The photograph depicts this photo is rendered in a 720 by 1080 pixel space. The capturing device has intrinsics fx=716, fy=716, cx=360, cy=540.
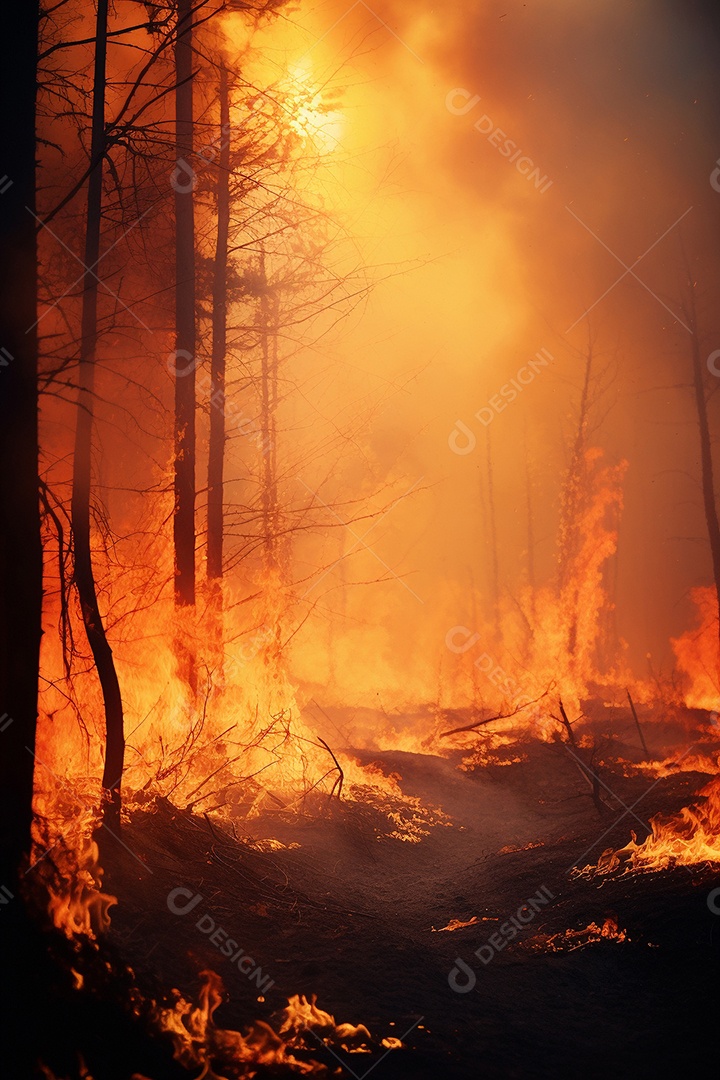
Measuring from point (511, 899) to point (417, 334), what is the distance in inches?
1691

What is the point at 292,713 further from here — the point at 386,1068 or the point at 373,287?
the point at 386,1068

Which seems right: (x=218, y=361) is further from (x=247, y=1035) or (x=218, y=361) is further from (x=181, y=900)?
(x=247, y=1035)

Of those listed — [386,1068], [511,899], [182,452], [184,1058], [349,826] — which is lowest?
[511,899]

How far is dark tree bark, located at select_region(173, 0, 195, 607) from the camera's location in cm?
847

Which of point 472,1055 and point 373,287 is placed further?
point 373,287

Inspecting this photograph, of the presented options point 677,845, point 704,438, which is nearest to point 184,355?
point 677,845

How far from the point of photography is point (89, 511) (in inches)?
206

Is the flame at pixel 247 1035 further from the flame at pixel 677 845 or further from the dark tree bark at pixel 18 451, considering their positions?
the flame at pixel 677 845

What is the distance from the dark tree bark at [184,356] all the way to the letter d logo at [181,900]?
12.7ft

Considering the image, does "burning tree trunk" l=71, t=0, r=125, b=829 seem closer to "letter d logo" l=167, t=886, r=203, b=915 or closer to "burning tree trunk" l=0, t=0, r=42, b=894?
"letter d logo" l=167, t=886, r=203, b=915

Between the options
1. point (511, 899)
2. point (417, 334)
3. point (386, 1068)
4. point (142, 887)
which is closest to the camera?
point (386, 1068)

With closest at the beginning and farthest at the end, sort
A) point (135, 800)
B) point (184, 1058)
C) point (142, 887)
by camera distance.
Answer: point (184, 1058) < point (142, 887) < point (135, 800)

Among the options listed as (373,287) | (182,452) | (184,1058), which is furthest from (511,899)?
(373,287)

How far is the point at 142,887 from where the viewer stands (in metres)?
4.71
